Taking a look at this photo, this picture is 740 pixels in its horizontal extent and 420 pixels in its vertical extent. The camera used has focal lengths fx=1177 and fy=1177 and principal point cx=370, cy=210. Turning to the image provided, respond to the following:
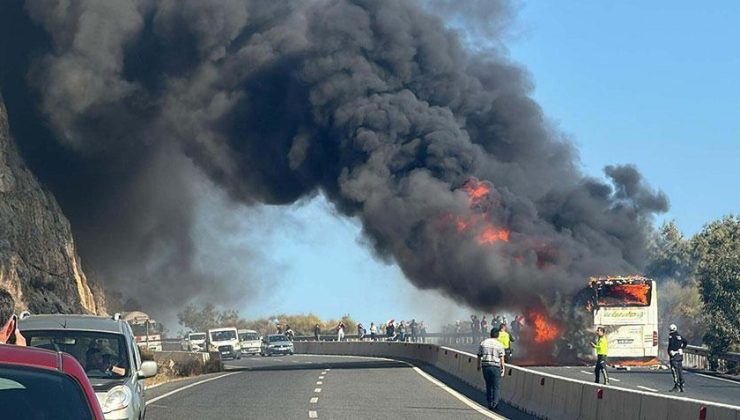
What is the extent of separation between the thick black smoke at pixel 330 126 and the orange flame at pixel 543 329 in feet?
3.35

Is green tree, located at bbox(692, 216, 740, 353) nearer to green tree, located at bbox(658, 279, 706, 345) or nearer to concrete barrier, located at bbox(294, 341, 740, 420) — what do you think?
concrete barrier, located at bbox(294, 341, 740, 420)

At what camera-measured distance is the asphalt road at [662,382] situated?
28.6 meters

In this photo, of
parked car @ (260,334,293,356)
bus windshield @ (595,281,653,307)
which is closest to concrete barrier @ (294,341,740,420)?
bus windshield @ (595,281,653,307)

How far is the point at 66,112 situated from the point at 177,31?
6549 mm

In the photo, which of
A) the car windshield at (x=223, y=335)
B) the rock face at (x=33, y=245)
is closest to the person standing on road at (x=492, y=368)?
the rock face at (x=33, y=245)

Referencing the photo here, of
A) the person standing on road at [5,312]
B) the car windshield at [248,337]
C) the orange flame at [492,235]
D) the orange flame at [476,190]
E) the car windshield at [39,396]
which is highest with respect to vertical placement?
the orange flame at [476,190]

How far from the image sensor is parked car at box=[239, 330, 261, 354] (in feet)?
223

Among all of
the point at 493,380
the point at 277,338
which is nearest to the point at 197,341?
the point at 277,338

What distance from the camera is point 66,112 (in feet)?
174

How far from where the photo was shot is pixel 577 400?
1889 cm

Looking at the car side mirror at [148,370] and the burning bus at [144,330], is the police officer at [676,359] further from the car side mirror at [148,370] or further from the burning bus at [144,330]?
the burning bus at [144,330]

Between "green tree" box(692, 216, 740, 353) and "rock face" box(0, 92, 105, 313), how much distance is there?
25806 mm

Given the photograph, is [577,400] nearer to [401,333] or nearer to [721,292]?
[721,292]

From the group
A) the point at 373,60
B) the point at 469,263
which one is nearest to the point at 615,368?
the point at 469,263
